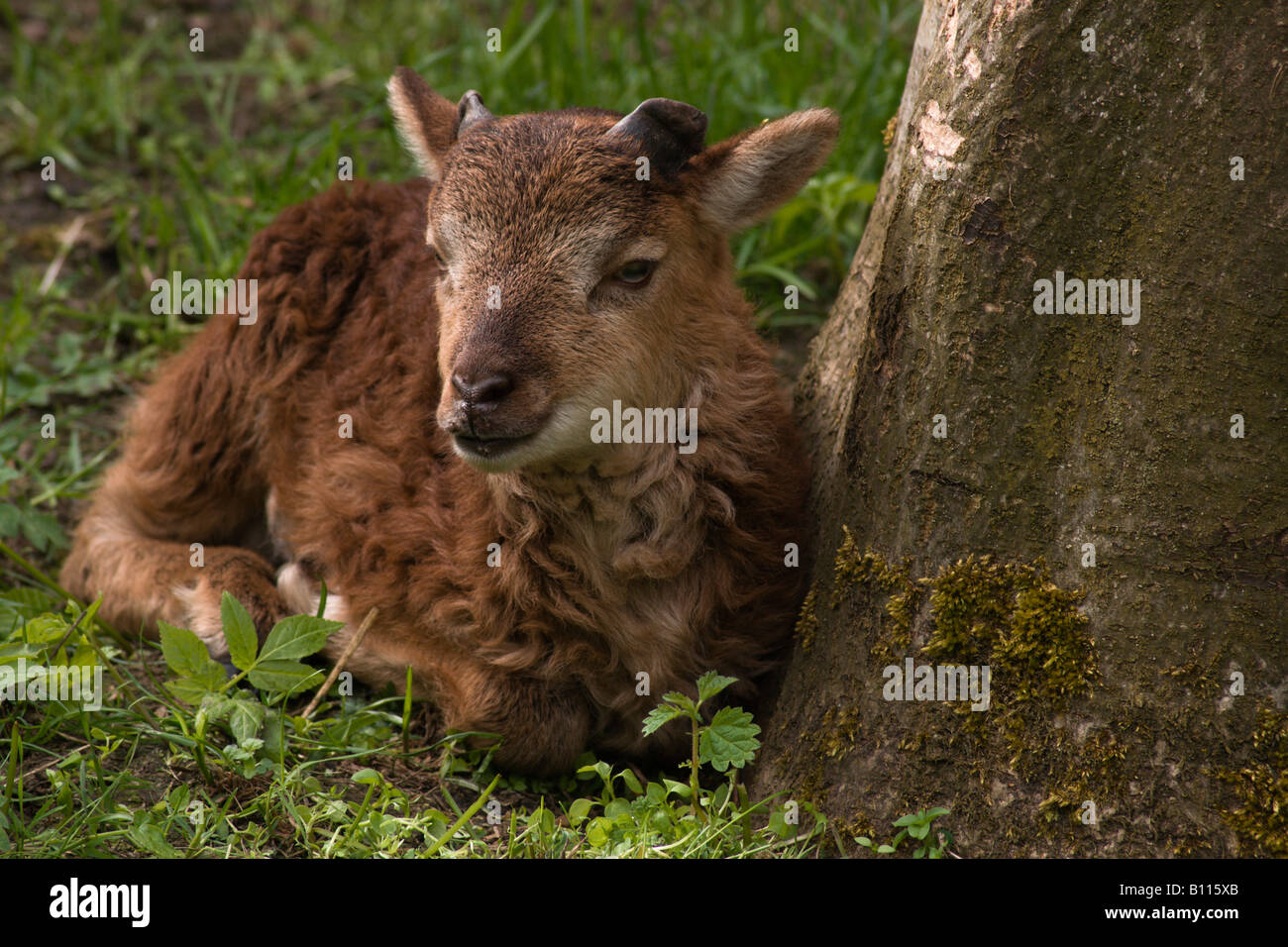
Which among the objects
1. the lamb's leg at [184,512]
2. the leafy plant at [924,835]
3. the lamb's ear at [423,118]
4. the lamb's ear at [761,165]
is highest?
the lamb's ear at [423,118]

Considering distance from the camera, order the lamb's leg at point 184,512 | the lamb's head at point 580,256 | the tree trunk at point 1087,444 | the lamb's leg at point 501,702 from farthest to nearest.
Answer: the lamb's leg at point 184,512 < the lamb's leg at point 501,702 < the lamb's head at point 580,256 < the tree trunk at point 1087,444

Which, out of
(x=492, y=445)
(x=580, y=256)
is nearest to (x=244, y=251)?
(x=580, y=256)

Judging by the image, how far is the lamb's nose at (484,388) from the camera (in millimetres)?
3639

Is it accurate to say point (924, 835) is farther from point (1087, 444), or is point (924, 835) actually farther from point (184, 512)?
point (184, 512)

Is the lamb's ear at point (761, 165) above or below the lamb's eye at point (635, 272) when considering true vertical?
above

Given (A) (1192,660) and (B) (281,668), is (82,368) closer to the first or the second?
(B) (281,668)

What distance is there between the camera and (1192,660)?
328 cm

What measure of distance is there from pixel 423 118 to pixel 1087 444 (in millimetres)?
2613

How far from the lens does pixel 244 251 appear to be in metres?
6.64

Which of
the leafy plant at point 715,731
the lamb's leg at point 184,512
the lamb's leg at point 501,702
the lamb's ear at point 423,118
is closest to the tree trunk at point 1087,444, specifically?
the leafy plant at point 715,731

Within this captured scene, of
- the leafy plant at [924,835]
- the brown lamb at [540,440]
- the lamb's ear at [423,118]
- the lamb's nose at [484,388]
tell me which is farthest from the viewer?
the lamb's ear at [423,118]

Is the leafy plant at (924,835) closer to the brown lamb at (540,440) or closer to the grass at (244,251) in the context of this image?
the grass at (244,251)

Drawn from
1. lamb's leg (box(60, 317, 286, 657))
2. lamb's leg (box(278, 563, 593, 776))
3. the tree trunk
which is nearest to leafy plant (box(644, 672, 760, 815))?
the tree trunk

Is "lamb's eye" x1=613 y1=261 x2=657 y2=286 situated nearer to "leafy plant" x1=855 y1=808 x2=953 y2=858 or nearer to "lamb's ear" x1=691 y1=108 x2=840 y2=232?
"lamb's ear" x1=691 y1=108 x2=840 y2=232
